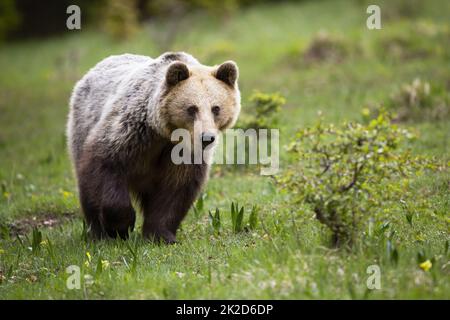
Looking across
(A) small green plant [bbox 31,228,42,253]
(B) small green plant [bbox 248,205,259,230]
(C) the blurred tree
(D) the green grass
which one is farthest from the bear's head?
(C) the blurred tree

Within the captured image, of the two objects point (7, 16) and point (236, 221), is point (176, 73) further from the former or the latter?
point (7, 16)

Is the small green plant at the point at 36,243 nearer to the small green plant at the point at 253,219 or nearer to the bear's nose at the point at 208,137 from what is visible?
the bear's nose at the point at 208,137

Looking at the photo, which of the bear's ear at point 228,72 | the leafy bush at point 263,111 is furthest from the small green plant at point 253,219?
the leafy bush at point 263,111

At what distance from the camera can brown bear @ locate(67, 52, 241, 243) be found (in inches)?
237

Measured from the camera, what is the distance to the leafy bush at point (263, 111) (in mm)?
9172

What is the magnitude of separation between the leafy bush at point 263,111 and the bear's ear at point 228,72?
9.43ft

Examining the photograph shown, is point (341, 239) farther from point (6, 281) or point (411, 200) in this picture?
point (6, 281)

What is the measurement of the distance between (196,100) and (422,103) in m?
6.34

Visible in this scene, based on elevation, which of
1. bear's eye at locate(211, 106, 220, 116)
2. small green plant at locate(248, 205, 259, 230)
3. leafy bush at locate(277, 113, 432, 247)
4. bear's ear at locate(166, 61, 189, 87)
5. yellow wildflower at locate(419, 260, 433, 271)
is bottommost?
small green plant at locate(248, 205, 259, 230)

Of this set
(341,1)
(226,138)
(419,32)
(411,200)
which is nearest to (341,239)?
(411,200)

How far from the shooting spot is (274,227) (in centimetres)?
609

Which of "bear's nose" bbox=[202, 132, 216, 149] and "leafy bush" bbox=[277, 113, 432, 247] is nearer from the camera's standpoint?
"leafy bush" bbox=[277, 113, 432, 247]

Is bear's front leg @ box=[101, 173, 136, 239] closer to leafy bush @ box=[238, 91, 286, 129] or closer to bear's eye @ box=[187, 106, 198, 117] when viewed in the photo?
bear's eye @ box=[187, 106, 198, 117]

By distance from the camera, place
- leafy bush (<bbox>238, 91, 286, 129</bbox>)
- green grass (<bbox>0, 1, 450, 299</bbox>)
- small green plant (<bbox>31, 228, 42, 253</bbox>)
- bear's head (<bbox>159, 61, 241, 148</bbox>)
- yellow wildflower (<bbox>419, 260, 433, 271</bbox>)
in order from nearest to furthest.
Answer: yellow wildflower (<bbox>419, 260, 433, 271</bbox>) < green grass (<bbox>0, 1, 450, 299</bbox>) < bear's head (<bbox>159, 61, 241, 148</bbox>) < small green plant (<bbox>31, 228, 42, 253</bbox>) < leafy bush (<bbox>238, 91, 286, 129</bbox>)
